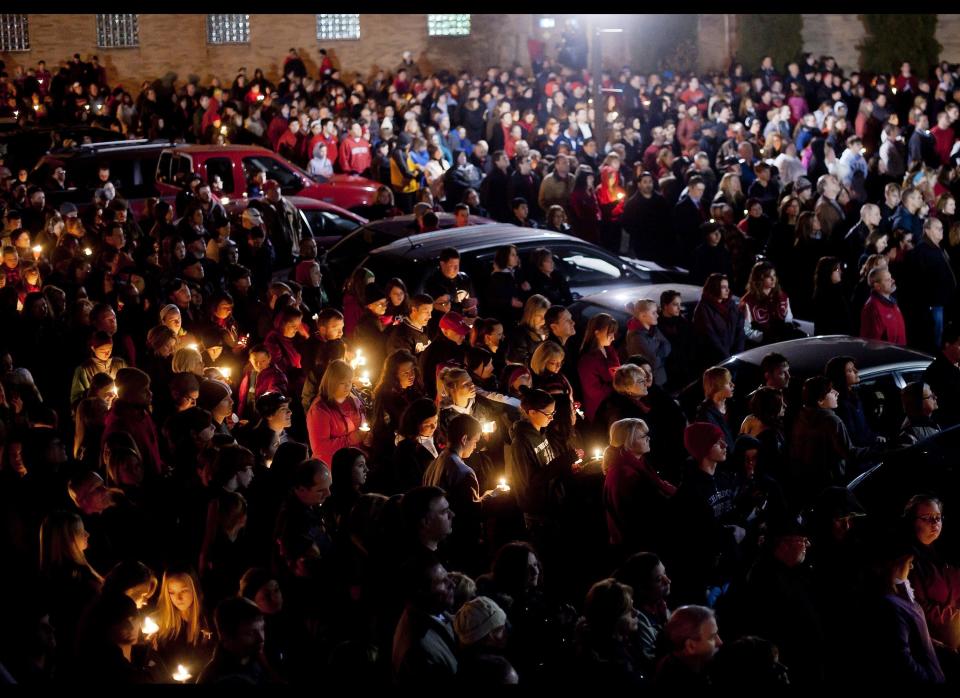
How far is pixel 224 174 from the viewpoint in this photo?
18.4 m

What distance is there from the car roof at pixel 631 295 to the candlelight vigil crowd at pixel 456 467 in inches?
7.6

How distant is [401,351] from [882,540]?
3553mm

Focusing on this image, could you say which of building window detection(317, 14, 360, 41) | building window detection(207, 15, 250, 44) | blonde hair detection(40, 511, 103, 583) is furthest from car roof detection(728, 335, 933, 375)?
building window detection(207, 15, 250, 44)

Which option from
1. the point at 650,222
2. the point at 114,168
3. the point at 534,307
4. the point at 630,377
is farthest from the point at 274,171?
the point at 630,377

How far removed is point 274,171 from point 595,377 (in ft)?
38.2

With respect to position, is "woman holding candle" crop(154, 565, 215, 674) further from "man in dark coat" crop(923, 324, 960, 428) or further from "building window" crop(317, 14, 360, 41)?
A: "building window" crop(317, 14, 360, 41)

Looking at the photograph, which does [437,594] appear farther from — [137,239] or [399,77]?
[399,77]

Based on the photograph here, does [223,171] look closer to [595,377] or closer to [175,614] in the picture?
[595,377]

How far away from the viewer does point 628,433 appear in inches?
244

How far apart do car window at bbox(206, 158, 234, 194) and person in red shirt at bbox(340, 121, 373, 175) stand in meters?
3.35

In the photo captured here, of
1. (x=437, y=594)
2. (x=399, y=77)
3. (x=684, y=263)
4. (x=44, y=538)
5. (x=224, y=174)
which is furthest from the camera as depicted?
(x=399, y=77)

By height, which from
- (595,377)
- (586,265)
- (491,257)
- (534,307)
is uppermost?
(491,257)

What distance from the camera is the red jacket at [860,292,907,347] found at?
9594 mm
